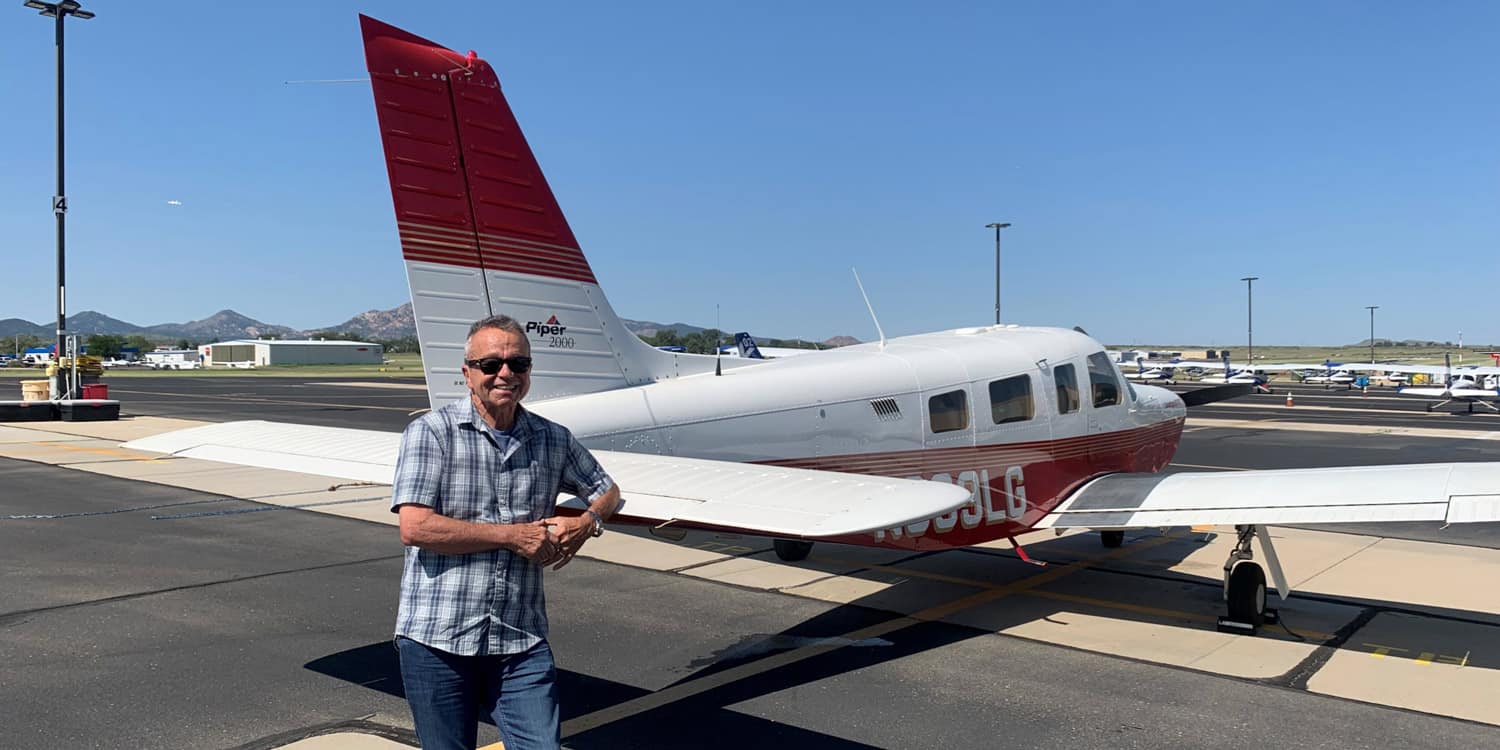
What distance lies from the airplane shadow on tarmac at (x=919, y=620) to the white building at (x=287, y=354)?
14430cm

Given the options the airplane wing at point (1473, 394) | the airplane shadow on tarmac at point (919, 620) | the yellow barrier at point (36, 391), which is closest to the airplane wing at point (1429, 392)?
the airplane wing at point (1473, 394)

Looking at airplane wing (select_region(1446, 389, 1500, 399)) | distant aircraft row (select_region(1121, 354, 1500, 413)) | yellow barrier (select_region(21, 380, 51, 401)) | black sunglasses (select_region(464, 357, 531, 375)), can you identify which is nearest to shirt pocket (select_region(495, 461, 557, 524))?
black sunglasses (select_region(464, 357, 531, 375))

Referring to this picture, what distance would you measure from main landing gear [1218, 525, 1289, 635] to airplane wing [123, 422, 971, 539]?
13.3 ft

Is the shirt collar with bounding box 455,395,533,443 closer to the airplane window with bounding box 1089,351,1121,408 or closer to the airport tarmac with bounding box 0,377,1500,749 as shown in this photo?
the airport tarmac with bounding box 0,377,1500,749

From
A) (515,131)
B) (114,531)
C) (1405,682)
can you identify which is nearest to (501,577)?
(515,131)

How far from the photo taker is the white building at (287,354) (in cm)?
14200

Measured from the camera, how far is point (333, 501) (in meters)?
14.7

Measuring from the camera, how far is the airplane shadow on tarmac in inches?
232

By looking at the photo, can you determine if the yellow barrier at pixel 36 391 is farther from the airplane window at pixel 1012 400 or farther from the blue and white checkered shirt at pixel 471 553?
the blue and white checkered shirt at pixel 471 553

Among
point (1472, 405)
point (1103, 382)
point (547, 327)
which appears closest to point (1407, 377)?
point (1472, 405)

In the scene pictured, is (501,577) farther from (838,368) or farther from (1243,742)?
(838,368)

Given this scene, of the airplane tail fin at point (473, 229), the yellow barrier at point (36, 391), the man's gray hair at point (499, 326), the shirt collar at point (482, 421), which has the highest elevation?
the airplane tail fin at point (473, 229)

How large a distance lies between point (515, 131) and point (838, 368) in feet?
10.1

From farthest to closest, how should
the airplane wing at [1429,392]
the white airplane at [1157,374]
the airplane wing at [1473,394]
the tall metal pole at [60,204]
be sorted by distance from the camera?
the white airplane at [1157,374], the airplane wing at [1429,392], the airplane wing at [1473,394], the tall metal pole at [60,204]
